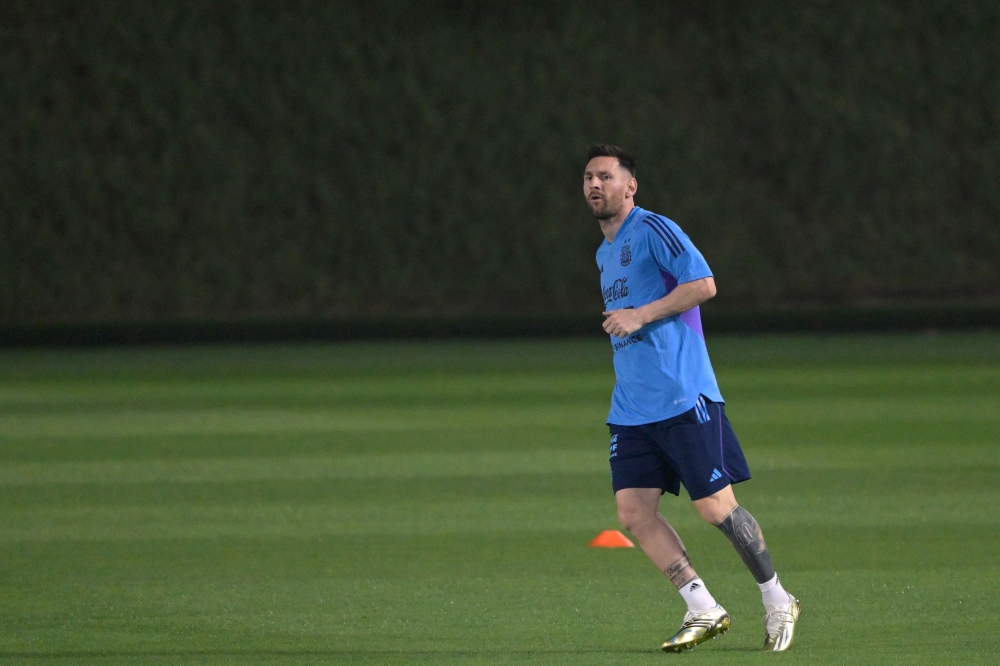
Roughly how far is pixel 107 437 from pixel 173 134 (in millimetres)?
12953

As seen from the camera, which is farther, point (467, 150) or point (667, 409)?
point (467, 150)

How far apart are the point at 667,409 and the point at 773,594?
0.72m

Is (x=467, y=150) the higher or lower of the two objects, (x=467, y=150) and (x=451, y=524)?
the higher

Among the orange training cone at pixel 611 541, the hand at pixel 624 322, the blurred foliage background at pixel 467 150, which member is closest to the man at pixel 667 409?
the hand at pixel 624 322

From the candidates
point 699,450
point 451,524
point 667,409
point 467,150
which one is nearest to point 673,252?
point 667,409

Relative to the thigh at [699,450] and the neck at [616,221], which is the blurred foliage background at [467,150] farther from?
the thigh at [699,450]

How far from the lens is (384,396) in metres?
13.2

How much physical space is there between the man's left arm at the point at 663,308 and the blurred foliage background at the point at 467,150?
18363mm

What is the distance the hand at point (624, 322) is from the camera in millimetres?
4410

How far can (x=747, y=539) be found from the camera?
4520mm

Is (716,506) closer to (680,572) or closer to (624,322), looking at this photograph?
(680,572)

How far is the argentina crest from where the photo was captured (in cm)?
463

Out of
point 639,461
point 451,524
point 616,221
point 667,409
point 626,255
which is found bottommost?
point 451,524

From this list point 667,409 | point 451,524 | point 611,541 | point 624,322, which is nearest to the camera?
point 624,322
